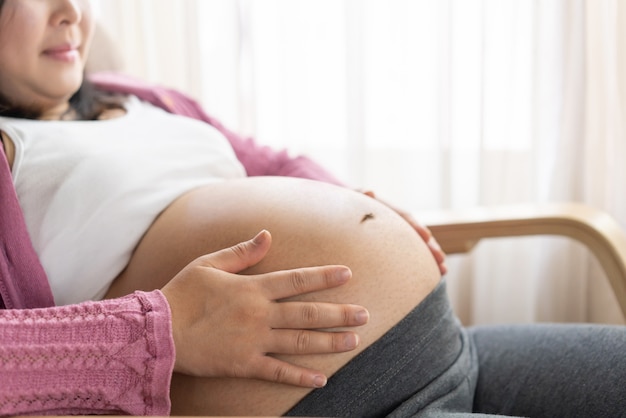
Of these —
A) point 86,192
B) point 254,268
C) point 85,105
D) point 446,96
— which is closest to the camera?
point 254,268

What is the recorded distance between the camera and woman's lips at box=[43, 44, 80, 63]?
1128mm

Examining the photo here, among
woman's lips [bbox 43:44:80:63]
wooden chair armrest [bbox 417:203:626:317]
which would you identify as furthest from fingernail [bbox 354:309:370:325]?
woman's lips [bbox 43:44:80:63]

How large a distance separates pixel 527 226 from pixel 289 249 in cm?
59

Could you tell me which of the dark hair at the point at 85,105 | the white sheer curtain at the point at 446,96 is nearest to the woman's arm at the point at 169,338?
the dark hair at the point at 85,105

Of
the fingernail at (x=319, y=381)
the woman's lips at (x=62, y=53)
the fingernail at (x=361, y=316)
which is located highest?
the woman's lips at (x=62, y=53)

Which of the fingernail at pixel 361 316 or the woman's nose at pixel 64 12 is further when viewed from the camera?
the woman's nose at pixel 64 12

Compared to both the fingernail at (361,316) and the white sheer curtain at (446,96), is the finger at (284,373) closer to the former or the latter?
the fingernail at (361,316)

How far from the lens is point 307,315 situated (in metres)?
0.90

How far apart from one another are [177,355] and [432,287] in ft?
1.28

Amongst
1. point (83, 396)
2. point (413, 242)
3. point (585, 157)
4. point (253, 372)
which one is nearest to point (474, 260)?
point (585, 157)

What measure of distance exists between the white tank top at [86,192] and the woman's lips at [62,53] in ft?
0.33

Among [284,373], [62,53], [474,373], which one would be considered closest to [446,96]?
[474,373]

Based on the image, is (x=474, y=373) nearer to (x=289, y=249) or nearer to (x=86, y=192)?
(x=289, y=249)

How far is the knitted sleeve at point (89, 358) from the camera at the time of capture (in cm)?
83
